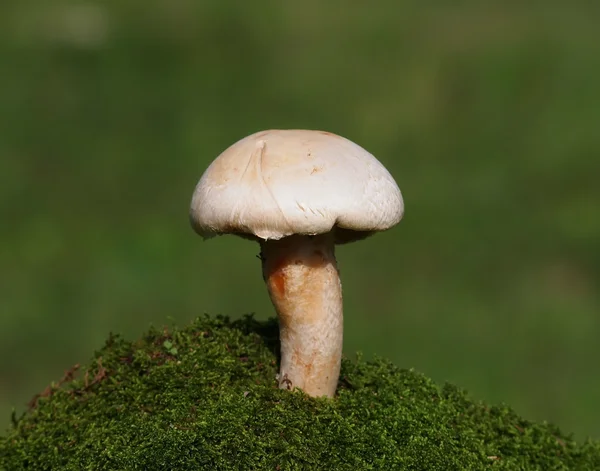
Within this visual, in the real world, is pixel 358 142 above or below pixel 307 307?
above

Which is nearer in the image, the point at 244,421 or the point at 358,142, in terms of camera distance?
the point at 244,421

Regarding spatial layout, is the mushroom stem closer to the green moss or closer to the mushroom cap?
the green moss

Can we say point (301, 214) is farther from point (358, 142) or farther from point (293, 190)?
point (358, 142)

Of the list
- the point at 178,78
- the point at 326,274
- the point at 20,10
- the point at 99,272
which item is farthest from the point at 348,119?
the point at 326,274

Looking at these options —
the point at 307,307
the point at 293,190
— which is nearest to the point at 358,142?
the point at 307,307

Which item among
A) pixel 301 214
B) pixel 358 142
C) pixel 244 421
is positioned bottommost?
pixel 244 421

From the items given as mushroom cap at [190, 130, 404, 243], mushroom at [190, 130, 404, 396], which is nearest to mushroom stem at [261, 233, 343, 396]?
mushroom at [190, 130, 404, 396]

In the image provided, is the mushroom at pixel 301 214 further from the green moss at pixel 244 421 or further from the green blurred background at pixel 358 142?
the green blurred background at pixel 358 142

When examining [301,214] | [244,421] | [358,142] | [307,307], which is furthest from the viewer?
[358,142]

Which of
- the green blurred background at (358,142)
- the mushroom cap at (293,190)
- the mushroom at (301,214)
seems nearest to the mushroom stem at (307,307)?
the mushroom at (301,214)
